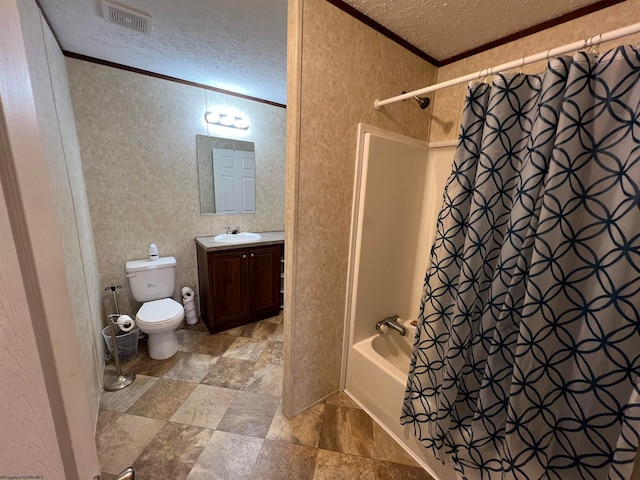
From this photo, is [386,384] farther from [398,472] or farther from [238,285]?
[238,285]

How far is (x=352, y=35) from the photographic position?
1333mm

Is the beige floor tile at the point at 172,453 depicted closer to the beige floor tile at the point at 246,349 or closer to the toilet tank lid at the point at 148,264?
the beige floor tile at the point at 246,349

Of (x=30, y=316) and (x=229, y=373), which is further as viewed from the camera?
(x=229, y=373)

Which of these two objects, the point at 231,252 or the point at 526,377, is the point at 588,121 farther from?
the point at 231,252

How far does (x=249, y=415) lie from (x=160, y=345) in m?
1.03

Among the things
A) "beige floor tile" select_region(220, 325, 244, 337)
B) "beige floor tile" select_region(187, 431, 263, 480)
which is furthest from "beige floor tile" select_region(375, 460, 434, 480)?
"beige floor tile" select_region(220, 325, 244, 337)

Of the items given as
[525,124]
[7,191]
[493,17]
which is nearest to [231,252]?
[7,191]

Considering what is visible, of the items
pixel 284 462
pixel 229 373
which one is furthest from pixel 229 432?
pixel 229 373

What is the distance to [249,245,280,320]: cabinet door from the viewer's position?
2.54 meters

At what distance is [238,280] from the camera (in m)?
2.47

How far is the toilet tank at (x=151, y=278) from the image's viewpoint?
220cm

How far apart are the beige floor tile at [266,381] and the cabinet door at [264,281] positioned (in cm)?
71

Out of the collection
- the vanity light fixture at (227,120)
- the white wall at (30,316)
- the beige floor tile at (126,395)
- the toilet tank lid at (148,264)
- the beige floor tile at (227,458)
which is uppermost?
the vanity light fixture at (227,120)

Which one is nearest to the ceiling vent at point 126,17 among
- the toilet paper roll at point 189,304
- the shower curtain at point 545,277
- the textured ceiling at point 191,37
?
the textured ceiling at point 191,37
